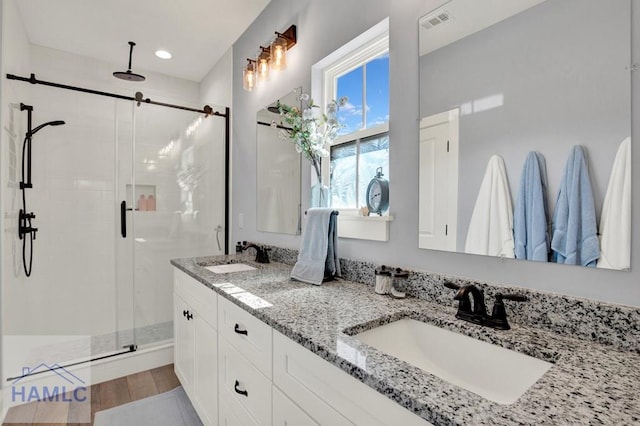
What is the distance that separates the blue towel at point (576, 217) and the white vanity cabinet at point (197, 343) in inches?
54.3

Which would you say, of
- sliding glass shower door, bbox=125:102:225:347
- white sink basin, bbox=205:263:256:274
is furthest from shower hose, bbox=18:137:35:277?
white sink basin, bbox=205:263:256:274

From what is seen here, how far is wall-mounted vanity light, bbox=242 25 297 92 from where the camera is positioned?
205cm

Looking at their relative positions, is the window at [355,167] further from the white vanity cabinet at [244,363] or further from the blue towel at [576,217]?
the white vanity cabinet at [244,363]

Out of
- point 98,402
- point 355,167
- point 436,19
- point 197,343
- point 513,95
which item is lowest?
point 98,402

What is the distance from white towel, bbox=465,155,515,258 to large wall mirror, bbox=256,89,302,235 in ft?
3.77

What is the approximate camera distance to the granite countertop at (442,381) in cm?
53

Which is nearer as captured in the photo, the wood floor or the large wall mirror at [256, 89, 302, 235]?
the wood floor

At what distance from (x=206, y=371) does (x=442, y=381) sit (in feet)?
4.61

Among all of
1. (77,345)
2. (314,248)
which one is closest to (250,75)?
(314,248)

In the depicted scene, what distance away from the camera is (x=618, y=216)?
0.79m

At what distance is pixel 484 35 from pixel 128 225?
2.91 metres

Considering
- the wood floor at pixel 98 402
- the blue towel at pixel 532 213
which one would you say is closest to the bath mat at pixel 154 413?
the wood floor at pixel 98 402

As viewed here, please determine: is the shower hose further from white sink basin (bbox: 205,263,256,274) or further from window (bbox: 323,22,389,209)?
window (bbox: 323,22,389,209)

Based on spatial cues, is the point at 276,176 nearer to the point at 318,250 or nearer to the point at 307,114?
the point at 307,114
